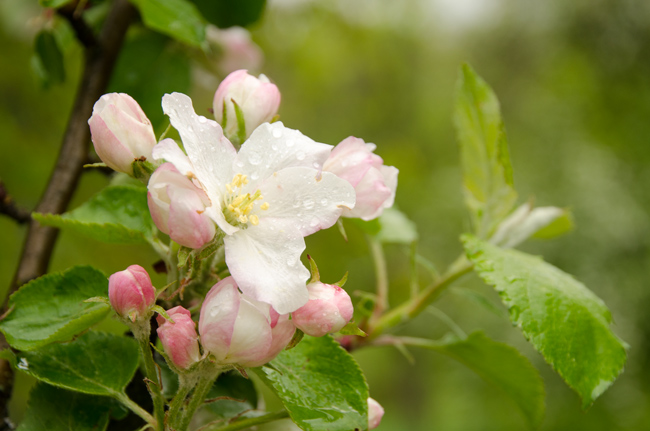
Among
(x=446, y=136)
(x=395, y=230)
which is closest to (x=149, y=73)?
(x=395, y=230)

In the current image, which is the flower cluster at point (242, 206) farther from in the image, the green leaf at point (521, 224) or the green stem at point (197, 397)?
the green leaf at point (521, 224)

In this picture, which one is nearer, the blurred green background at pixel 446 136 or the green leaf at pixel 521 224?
the green leaf at pixel 521 224

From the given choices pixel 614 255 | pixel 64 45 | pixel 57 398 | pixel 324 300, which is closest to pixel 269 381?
pixel 324 300

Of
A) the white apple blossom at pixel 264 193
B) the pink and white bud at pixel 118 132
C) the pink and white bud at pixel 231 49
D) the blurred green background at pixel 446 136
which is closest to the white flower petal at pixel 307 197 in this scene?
the white apple blossom at pixel 264 193

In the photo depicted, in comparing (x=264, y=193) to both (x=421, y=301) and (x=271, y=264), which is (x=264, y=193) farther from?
(x=421, y=301)

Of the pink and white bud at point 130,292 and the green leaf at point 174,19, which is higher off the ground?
the green leaf at point 174,19

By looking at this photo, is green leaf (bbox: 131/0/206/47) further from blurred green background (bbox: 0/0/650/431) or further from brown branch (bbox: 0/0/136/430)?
blurred green background (bbox: 0/0/650/431)
